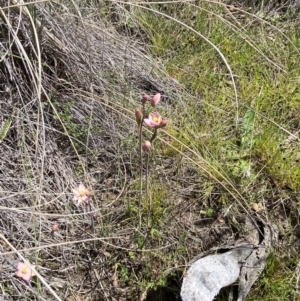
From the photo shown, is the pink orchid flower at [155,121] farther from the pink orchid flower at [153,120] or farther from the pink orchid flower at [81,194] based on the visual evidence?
→ the pink orchid flower at [81,194]

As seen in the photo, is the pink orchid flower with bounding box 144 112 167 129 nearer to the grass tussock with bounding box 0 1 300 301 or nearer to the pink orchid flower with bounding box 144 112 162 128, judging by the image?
the pink orchid flower with bounding box 144 112 162 128

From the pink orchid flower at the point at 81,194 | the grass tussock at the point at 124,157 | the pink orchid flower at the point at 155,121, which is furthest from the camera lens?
the grass tussock at the point at 124,157

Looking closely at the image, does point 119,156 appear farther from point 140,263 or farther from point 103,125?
point 140,263

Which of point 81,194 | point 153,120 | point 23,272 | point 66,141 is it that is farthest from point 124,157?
point 23,272

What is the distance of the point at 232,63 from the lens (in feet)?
8.15

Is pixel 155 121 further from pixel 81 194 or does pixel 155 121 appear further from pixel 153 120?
pixel 81 194

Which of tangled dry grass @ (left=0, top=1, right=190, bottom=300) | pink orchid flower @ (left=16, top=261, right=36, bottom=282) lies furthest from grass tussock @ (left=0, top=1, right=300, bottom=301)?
pink orchid flower @ (left=16, top=261, right=36, bottom=282)

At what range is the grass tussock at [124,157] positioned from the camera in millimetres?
1843

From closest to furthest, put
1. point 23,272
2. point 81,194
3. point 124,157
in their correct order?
point 23,272 → point 81,194 → point 124,157

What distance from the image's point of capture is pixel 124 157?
82.9 inches

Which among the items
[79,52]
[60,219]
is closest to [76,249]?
[60,219]

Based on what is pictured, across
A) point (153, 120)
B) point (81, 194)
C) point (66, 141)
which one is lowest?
point (66, 141)

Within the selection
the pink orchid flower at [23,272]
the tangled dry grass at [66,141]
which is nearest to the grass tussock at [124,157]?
the tangled dry grass at [66,141]

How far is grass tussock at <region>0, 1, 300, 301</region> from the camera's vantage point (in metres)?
1.84
